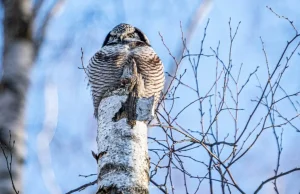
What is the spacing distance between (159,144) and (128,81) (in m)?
0.86

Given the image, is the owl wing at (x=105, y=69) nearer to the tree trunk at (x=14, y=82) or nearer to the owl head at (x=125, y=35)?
the owl head at (x=125, y=35)

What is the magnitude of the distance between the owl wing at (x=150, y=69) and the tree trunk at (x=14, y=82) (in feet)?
3.80

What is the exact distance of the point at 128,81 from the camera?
286cm

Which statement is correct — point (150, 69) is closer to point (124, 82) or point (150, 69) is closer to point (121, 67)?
point (121, 67)

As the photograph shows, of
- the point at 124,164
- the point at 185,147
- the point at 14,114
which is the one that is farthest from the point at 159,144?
the point at 14,114

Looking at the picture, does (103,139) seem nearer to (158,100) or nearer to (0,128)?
(0,128)

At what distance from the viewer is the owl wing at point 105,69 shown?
3201mm

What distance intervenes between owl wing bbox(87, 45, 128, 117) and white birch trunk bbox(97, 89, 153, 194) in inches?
19.8

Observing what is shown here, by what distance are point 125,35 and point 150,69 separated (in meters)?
0.69

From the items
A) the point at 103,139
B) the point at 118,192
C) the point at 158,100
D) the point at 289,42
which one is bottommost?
the point at 118,192

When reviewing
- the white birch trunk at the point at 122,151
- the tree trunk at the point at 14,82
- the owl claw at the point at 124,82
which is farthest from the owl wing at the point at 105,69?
the tree trunk at the point at 14,82

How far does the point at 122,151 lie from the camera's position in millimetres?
2303

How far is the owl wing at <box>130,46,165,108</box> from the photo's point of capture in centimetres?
325

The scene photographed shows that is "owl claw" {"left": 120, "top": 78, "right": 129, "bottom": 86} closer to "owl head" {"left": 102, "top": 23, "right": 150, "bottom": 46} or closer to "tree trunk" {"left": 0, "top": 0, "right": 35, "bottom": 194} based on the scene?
"tree trunk" {"left": 0, "top": 0, "right": 35, "bottom": 194}
